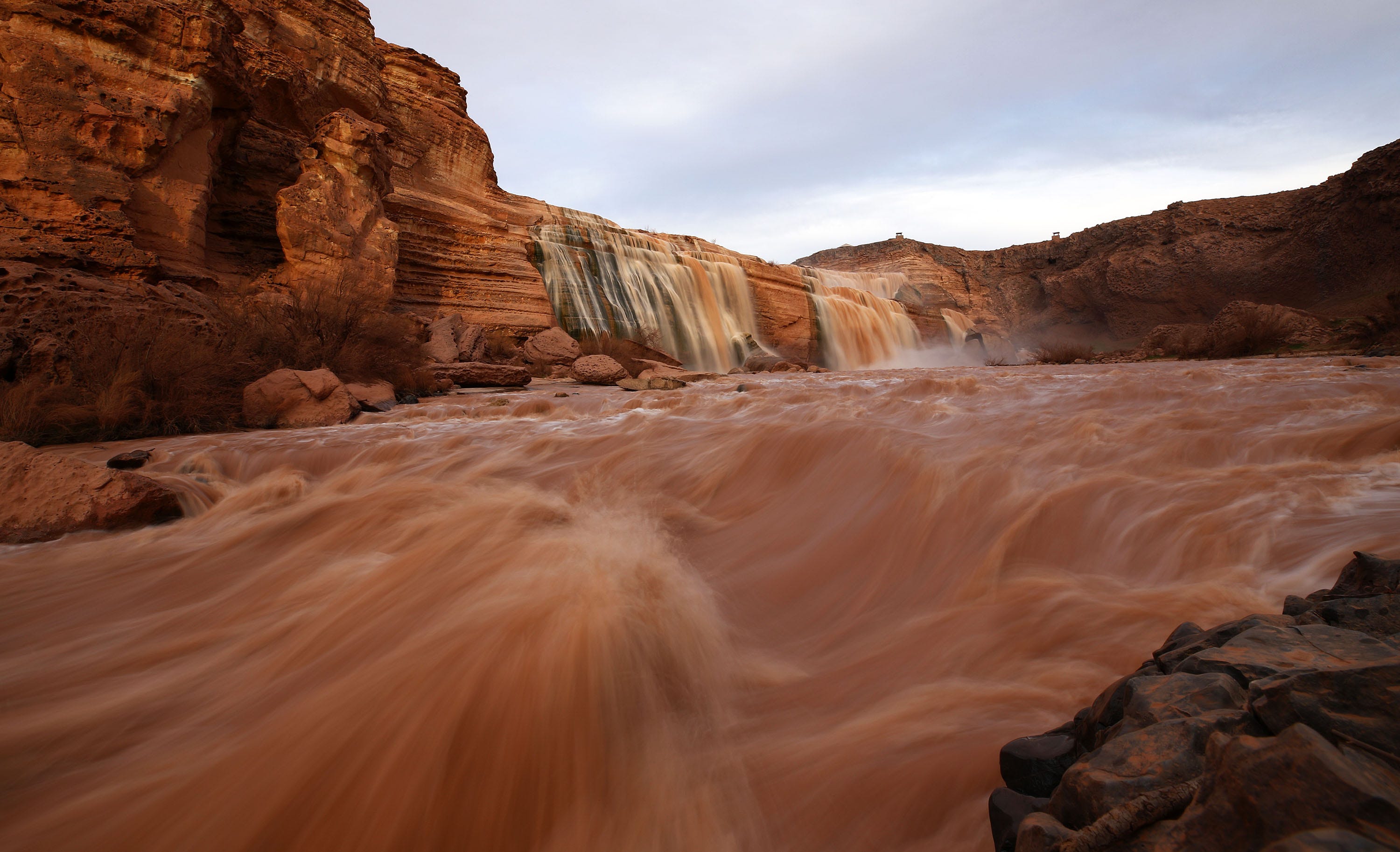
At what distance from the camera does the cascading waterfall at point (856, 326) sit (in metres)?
18.7

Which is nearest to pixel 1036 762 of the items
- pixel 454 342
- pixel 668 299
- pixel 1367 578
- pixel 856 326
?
pixel 1367 578

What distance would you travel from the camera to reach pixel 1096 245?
23.5m

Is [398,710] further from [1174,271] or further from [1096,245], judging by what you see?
[1096,245]

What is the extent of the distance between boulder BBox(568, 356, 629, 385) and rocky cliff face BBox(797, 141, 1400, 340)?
16691 mm

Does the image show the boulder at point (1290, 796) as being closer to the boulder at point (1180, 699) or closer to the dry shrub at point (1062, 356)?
the boulder at point (1180, 699)

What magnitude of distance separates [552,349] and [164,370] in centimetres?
630

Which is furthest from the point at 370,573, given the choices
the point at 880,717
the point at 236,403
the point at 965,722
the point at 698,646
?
the point at 236,403

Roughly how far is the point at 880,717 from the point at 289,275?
10.7 m

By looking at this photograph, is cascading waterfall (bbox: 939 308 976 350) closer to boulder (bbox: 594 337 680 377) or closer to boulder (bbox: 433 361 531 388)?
boulder (bbox: 594 337 680 377)

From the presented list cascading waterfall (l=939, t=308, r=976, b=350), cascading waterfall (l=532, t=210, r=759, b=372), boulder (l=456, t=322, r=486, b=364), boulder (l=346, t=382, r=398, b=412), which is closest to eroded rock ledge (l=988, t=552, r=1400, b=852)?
boulder (l=346, t=382, r=398, b=412)

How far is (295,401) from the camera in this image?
17.1ft

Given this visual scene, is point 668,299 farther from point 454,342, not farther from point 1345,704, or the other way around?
point 1345,704

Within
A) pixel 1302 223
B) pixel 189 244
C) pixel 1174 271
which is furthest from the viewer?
pixel 1174 271

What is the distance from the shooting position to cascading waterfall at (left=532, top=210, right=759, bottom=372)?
1345 centimetres
